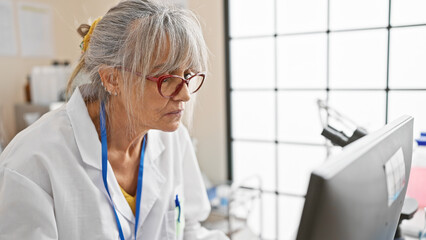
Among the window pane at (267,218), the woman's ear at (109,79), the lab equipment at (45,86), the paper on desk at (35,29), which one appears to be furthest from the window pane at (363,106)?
the paper on desk at (35,29)

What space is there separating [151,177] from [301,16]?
1789 millimetres

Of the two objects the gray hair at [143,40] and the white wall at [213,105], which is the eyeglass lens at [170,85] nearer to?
the gray hair at [143,40]

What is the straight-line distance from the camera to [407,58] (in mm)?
2135

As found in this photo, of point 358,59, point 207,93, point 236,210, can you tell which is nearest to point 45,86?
point 207,93

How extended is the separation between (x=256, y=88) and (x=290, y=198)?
894mm

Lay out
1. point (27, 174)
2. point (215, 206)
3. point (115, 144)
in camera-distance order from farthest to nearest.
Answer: point (215, 206)
point (115, 144)
point (27, 174)

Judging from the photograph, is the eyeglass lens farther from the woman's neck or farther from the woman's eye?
the woman's neck

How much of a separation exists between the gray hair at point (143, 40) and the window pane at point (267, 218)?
6.56 feet

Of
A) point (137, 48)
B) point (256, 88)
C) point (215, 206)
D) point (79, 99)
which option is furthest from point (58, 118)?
point (256, 88)

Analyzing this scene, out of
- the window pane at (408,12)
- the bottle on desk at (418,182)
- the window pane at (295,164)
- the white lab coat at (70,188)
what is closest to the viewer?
the white lab coat at (70,188)

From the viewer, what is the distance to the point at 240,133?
9.44ft

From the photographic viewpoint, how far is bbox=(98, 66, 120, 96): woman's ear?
0.98 m

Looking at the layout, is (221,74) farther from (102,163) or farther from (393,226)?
(393,226)

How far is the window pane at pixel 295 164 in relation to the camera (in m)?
2.57
